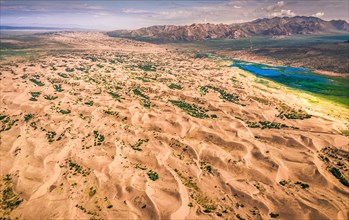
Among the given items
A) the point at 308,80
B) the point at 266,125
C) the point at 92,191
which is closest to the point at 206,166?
the point at 92,191

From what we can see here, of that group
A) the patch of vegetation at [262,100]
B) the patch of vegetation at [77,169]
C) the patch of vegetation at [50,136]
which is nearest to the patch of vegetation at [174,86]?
the patch of vegetation at [262,100]

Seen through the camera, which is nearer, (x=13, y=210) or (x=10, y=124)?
(x=13, y=210)

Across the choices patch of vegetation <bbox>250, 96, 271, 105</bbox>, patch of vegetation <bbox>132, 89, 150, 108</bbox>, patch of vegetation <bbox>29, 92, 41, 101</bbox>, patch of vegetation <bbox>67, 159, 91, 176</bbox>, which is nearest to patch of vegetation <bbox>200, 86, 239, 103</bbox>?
patch of vegetation <bbox>250, 96, 271, 105</bbox>

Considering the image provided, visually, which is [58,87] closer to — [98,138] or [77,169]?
[98,138]

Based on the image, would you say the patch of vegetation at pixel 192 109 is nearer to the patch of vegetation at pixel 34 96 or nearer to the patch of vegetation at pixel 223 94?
the patch of vegetation at pixel 223 94

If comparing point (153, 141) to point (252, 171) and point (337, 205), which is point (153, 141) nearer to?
point (252, 171)

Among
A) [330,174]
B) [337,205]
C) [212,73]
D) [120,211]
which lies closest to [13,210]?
[120,211]
